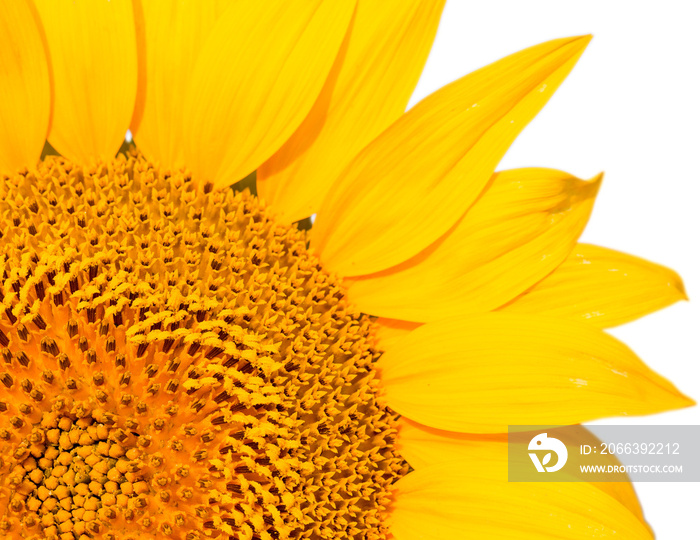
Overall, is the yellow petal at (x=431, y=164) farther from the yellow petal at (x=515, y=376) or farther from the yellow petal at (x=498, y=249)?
the yellow petal at (x=515, y=376)

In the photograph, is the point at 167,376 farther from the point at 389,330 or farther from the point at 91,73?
the point at 91,73

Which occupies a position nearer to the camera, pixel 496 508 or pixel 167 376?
pixel 167 376

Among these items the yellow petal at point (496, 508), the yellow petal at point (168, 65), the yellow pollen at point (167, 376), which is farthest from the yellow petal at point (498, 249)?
the yellow petal at point (168, 65)

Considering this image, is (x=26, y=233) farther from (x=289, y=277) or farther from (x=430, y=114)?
(x=430, y=114)

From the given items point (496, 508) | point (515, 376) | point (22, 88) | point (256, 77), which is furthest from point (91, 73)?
point (496, 508)

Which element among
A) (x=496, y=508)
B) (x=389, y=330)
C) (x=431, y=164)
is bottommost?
(x=496, y=508)

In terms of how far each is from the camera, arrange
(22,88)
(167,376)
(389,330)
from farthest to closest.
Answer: (389,330) → (22,88) → (167,376)

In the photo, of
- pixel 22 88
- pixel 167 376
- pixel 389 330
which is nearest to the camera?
pixel 167 376
